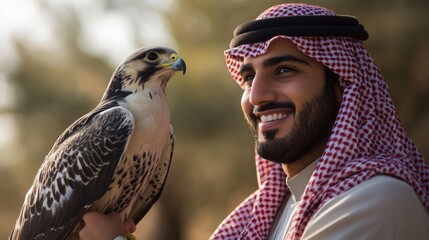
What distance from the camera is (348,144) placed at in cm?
302

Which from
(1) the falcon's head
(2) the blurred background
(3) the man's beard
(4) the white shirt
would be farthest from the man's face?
(2) the blurred background

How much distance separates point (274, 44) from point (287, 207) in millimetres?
759

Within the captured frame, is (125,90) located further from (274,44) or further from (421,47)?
(421,47)

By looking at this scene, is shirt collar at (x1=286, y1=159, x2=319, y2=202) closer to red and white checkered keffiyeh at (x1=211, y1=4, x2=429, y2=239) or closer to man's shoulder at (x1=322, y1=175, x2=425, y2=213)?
red and white checkered keffiyeh at (x1=211, y1=4, x2=429, y2=239)

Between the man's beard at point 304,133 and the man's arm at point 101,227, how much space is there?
765mm

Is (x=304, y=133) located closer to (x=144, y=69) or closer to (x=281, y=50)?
(x=281, y=50)

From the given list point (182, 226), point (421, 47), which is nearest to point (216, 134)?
point (182, 226)

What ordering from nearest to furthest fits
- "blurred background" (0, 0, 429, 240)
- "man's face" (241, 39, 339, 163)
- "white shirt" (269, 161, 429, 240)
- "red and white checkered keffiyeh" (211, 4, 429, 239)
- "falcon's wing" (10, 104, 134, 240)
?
"white shirt" (269, 161, 429, 240) → "red and white checkered keffiyeh" (211, 4, 429, 239) → "man's face" (241, 39, 339, 163) → "falcon's wing" (10, 104, 134, 240) → "blurred background" (0, 0, 429, 240)

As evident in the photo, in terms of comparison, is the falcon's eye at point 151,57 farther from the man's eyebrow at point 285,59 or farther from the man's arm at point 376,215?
the man's arm at point 376,215

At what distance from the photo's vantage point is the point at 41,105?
15.5 m

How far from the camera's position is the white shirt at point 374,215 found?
9.04 feet

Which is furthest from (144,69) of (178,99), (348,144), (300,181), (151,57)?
(178,99)

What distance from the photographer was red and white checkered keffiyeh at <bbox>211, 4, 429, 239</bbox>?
2.94 m

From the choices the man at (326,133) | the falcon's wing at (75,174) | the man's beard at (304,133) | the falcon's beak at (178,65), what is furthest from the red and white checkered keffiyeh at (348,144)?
the falcon's wing at (75,174)
